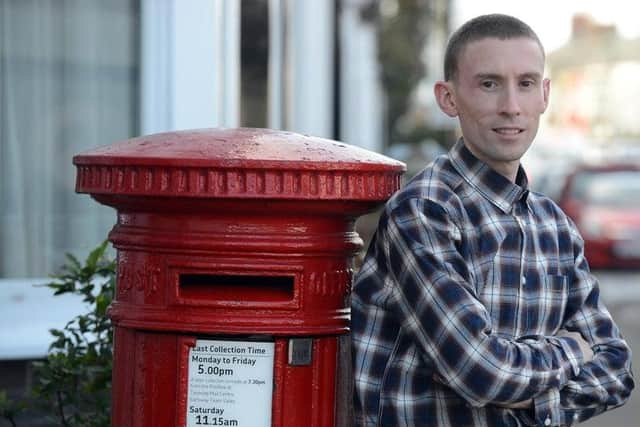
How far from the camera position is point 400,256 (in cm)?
278

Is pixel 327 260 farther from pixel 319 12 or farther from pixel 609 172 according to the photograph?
pixel 609 172

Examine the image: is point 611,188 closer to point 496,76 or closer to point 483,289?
point 496,76

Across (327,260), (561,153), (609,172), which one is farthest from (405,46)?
(327,260)

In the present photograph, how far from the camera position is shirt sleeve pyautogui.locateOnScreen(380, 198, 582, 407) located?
269cm

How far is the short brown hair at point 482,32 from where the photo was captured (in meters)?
2.92

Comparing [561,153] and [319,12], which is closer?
[319,12]

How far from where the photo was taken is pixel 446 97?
3004 millimetres

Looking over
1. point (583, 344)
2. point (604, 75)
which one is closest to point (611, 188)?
point (583, 344)

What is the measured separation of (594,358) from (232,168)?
0.94 metres

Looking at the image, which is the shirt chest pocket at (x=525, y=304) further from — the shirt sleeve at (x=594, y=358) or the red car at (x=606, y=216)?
the red car at (x=606, y=216)

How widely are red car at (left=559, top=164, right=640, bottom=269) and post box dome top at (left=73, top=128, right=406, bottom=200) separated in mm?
13651

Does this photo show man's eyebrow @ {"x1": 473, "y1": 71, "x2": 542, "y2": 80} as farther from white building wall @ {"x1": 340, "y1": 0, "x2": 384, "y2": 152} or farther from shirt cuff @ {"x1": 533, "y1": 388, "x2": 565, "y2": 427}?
white building wall @ {"x1": 340, "y1": 0, "x2": 384, "y2": 152}

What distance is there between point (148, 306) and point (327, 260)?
1.41 feet

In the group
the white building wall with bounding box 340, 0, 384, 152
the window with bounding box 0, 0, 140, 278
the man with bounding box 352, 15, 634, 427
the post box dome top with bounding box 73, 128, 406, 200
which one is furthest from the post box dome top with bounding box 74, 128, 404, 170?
the white building wall with bounding box 340, 0, 384, 152
